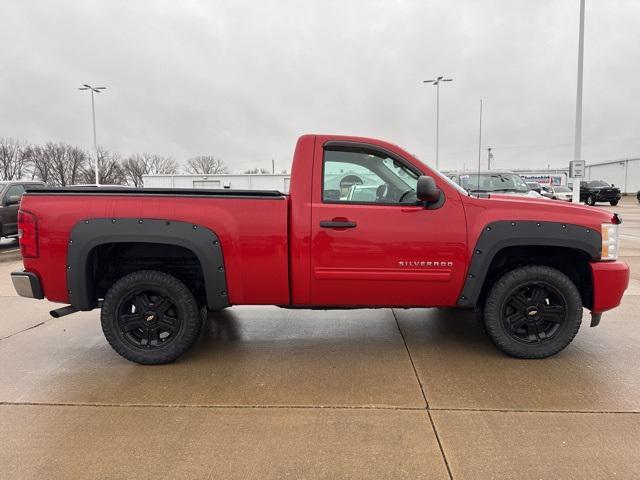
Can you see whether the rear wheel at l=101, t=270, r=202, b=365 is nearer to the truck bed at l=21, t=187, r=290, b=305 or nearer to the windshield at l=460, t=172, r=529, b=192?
the truck bed at l=21, t=187, r=290, b=305

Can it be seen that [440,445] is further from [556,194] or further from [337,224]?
[556,194]

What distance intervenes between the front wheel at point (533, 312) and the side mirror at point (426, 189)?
1.00m

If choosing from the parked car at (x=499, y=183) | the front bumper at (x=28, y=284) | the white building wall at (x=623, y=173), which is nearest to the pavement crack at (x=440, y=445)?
the front bumper at (x=28, y=284)

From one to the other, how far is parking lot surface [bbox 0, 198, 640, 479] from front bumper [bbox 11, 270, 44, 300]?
67cm

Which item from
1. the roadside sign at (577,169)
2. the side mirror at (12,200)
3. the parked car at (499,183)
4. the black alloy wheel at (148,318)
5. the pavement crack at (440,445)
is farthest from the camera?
the roadside sign at (577,169)

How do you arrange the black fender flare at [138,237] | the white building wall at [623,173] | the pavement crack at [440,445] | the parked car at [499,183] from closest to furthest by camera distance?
the pavement crack at [440,445], the black fender flare at [138,237], the parked car at [499,183], the white building wall at [623,173]

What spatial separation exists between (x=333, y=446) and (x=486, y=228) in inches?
81.0

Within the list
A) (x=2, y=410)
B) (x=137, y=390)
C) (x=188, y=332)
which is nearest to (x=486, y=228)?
(x=188, y=332)

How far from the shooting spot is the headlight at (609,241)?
3.56 m

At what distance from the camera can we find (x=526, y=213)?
11.6ft

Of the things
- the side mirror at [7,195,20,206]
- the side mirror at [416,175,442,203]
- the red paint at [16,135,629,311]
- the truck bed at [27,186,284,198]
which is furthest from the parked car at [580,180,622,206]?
the truck bed at [27,186,284,198]

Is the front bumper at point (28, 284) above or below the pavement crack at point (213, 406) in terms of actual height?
above

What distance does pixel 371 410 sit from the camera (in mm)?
2932

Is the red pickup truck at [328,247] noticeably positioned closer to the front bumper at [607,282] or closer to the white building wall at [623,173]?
the front bumper at [607,282]
